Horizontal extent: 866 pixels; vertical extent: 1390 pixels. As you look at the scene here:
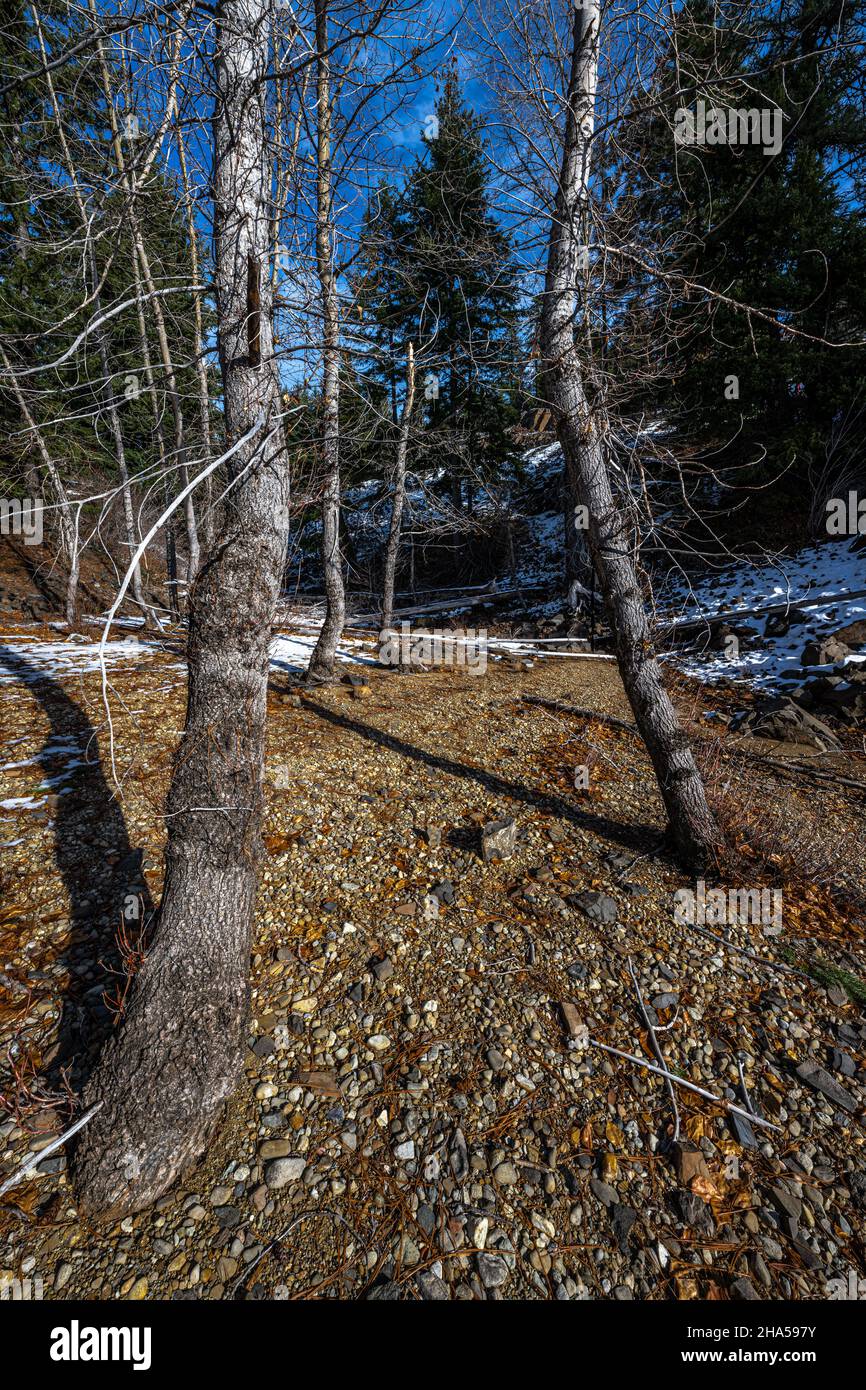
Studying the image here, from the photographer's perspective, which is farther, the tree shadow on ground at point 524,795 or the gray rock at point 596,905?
the tree shadow on ground at point 524,795

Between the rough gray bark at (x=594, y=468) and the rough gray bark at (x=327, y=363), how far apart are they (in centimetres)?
147

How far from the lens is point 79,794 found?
4.22 meters

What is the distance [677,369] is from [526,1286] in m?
5.45

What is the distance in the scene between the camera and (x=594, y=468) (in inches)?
137

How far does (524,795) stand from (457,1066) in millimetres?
2669

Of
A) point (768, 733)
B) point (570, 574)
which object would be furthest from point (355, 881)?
point (570, 574)

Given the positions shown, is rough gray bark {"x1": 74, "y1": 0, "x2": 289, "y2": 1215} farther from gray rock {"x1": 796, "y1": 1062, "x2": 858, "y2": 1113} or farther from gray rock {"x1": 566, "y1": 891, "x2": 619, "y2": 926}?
gray rock {"x1": 796, "y1": 1062, "x2": 858, "y2": 1113}

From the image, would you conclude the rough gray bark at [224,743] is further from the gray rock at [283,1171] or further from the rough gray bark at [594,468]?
the rough gray bark at [594,468]

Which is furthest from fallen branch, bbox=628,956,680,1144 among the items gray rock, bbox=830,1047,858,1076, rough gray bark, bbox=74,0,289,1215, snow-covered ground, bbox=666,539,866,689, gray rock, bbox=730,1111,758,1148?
snow-covered ground, bbox=666,539,866,689

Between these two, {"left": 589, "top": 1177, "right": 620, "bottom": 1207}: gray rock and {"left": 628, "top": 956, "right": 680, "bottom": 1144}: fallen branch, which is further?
{"left": 628, "top": 956, "right": 680, "bottom": 1144}: fallen branch

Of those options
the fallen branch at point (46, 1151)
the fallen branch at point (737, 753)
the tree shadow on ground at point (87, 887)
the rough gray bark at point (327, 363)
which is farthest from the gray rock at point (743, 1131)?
the rough gray bark at point (327, 363)

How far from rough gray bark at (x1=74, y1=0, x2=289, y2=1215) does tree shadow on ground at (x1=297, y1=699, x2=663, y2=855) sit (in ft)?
9.72

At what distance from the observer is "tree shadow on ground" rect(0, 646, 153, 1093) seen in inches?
95.0

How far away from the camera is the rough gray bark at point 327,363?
8.41 feet
